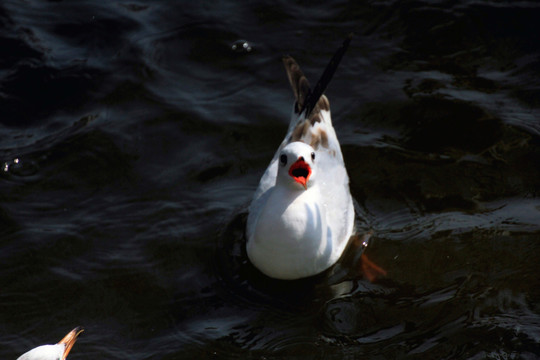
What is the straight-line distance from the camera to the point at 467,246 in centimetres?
577

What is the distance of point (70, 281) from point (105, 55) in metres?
3.18

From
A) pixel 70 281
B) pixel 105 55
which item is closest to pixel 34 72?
pixel 105 55

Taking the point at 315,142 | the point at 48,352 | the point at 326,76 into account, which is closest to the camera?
the point at 48,352

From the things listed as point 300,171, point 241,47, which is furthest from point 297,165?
point 241,47

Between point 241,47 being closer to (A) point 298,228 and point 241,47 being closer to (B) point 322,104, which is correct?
(B) point 322,104

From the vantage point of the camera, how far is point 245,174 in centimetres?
678

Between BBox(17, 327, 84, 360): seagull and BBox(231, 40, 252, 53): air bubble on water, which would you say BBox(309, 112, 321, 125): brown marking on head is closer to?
BBox(231, 40, 252, 53): air bubble on water

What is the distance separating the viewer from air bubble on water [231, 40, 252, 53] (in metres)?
8.17

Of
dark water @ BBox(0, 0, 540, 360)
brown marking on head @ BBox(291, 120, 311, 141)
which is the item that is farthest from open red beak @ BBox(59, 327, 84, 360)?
brown marking on head @ BBox(291, 120, 311, 141)

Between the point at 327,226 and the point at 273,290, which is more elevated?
the point at 327,226

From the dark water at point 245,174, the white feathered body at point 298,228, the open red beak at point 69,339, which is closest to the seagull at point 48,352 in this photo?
the open red beak at point 69,339

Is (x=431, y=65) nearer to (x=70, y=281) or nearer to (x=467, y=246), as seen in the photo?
(x=467, y=246)

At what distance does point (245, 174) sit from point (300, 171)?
4.63 feet

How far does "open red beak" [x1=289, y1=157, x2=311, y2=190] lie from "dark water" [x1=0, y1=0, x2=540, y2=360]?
84 cm
